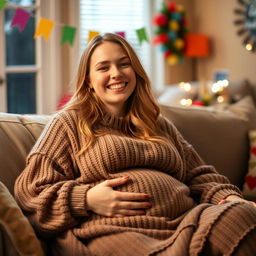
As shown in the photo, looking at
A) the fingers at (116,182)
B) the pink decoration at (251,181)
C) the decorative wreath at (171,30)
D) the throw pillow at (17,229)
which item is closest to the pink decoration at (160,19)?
the decorative wreath at (171,30)

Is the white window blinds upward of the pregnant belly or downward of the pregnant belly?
upward

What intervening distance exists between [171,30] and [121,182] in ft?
12.1

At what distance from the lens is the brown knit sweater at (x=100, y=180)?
166cm

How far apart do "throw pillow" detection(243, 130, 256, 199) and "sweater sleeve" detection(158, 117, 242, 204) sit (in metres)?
0.45

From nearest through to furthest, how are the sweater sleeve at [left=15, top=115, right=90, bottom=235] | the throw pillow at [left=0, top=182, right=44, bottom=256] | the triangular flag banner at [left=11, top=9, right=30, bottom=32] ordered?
1. the throw pillow at [left=0, top=182, right=44, bottom=256]
2. the sweater sleeve at [left=15, top=115, right=90, bottom=235]
3. the triangular flag banner at [left=11, top=9, right=30, bottom=32]

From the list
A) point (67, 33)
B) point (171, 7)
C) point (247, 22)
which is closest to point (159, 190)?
point (67, 33)

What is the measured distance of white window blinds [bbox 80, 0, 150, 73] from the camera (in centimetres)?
503

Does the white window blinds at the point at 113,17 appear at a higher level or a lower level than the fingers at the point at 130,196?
higher

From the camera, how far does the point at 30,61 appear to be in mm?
4820

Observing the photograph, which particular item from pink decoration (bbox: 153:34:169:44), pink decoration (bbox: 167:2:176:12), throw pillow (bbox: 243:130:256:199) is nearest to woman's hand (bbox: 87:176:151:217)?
throw pillow (bbox: 243:130:256:199)

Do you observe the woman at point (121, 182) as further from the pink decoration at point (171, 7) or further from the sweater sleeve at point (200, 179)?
the pink decoration at point (171, 7)

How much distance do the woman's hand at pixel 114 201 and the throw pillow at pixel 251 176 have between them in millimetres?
913

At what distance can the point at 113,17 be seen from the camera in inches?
204

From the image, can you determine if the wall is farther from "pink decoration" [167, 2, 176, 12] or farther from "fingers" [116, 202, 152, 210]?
"fingers" [116, 202, 152, 210]
